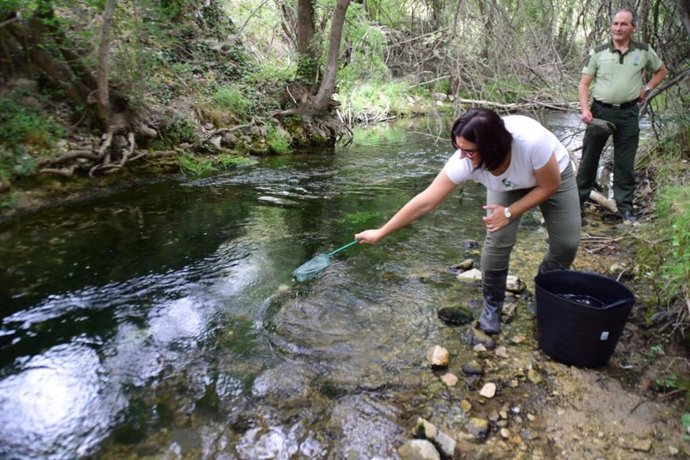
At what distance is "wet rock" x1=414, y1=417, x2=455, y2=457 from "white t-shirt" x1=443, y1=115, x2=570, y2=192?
1.21 meters

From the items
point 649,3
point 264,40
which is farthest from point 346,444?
point 264,40

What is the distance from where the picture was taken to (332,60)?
348 inches

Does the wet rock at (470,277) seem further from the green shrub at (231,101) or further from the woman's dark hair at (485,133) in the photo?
the green shrub at (231,101)

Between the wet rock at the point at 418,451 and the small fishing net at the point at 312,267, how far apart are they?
178cm

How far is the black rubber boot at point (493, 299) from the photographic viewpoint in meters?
2.74

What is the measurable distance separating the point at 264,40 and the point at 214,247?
36.9 ft

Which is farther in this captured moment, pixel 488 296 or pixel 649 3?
pixel 649 3

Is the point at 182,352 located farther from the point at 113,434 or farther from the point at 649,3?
the point at 649,3

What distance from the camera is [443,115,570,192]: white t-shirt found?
2.23 meters

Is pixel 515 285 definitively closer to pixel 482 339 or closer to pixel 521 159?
pixel 482 339

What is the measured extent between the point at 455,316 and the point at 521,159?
114 cm

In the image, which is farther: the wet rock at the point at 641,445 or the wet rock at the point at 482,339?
the wet rock at the point at 482,339

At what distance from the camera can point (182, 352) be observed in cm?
265

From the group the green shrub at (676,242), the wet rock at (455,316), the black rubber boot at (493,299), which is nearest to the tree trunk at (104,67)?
the wet rock at (455,316)
